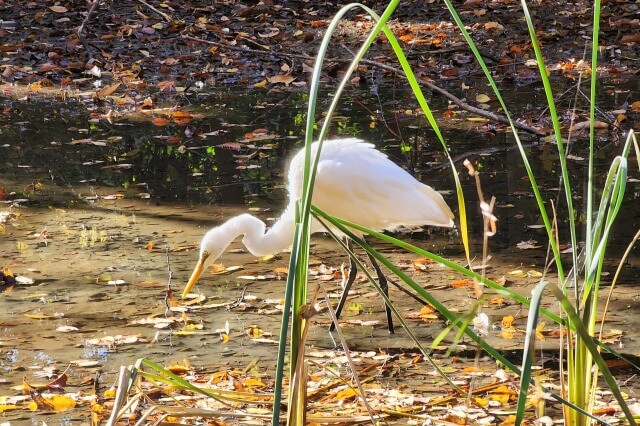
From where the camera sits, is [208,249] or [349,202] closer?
[208,249]

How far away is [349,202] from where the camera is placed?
15.9 feet

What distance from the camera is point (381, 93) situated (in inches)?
384

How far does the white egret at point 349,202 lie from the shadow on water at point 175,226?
14.7 inches

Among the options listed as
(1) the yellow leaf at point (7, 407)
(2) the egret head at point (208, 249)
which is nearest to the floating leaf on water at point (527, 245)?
(2) the egret head at point (208, 249)

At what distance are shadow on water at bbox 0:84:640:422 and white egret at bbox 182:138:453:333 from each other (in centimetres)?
37

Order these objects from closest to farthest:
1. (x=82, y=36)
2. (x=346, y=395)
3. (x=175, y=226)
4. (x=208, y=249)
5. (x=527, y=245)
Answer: (x=346, y=395), (x=208, y=249), (x=527, y=245), (x=175, y=226), (x=82, y=36)

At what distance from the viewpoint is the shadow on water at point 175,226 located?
4.51m

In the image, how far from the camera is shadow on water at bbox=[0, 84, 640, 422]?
4512 mm

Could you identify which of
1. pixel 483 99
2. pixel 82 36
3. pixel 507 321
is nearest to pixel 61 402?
pixel 507 321

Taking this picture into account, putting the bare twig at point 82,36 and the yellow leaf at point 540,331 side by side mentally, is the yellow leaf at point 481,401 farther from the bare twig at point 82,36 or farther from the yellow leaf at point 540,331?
the bare twig at point 82,36

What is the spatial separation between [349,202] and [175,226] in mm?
1710

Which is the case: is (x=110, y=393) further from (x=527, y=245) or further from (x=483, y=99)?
(x=483, y=99)

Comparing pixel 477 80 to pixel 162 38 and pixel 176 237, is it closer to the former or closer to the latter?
pixel 162 38

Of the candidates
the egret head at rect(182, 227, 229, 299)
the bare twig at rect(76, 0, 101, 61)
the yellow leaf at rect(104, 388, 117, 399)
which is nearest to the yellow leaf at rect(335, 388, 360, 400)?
the yellow leaf at rect(104, 388, 117, 399)
